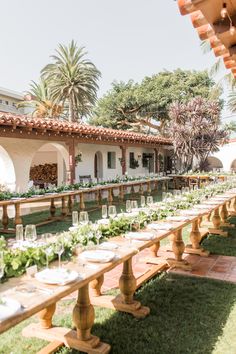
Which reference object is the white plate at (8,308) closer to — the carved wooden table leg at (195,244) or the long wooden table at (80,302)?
the long wooden table at (80,302)

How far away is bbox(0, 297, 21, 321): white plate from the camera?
6.61 feet

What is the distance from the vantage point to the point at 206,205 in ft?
21.9

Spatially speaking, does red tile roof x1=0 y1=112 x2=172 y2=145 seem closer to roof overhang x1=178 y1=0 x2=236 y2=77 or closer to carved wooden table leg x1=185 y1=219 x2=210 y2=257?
carved wooden table leg x1=185 y1=219 x2=210 y2=257

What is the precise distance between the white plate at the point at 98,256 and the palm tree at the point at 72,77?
75.1 feet

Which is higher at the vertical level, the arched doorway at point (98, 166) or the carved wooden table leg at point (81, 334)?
the arched doorway at point (98, 166)

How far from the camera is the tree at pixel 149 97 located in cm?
2634

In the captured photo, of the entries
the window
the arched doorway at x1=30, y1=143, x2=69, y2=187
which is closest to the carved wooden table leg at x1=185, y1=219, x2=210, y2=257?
the window

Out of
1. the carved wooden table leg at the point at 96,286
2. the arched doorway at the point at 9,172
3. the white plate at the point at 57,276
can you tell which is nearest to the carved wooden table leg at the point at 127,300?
the carved wooden table leg at the point at 96,286

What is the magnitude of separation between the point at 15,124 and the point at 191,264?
7066mm

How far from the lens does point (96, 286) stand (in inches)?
167

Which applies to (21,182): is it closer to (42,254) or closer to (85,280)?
(42,254)

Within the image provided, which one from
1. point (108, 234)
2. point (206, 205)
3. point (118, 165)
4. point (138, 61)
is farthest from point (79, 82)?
point (108, 234)

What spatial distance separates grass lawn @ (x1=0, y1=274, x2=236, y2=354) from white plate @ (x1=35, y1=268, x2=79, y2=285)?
1034 mm

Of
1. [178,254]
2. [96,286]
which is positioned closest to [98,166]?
[178,254]
